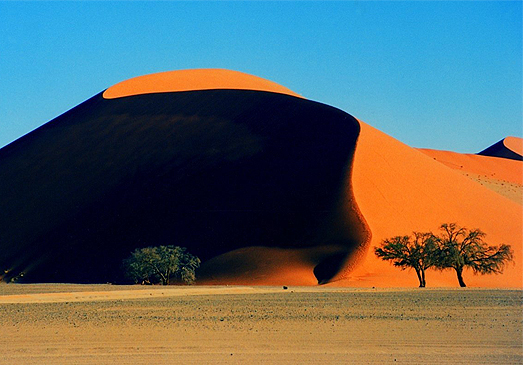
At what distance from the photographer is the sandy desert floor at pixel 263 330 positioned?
47.8ft

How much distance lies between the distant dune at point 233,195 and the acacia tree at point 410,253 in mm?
1077

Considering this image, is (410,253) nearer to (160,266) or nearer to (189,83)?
(160,266)

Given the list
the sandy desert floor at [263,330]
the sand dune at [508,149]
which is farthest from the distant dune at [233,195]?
the sand dune at [508,149]

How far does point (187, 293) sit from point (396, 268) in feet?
52.6

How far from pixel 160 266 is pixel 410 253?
1478cm

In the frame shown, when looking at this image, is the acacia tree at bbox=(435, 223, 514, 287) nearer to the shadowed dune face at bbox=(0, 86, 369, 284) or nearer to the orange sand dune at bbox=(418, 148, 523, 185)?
the shadowed dune face at bbox=(0, 86, 369, 284)

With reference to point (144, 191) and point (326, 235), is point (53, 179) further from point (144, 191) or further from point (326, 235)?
point (326, 235)

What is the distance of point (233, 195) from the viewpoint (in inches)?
2186

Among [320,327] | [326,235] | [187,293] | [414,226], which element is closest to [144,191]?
[326,235]

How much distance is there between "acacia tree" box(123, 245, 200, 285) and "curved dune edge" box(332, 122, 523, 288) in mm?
9586

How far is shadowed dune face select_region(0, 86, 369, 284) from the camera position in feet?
164

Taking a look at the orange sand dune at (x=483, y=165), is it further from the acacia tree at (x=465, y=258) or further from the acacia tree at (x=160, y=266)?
A: the acacia tree at (x=160, y=266)

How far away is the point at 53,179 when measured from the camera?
212ft

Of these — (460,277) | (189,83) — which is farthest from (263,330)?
(189,83)
